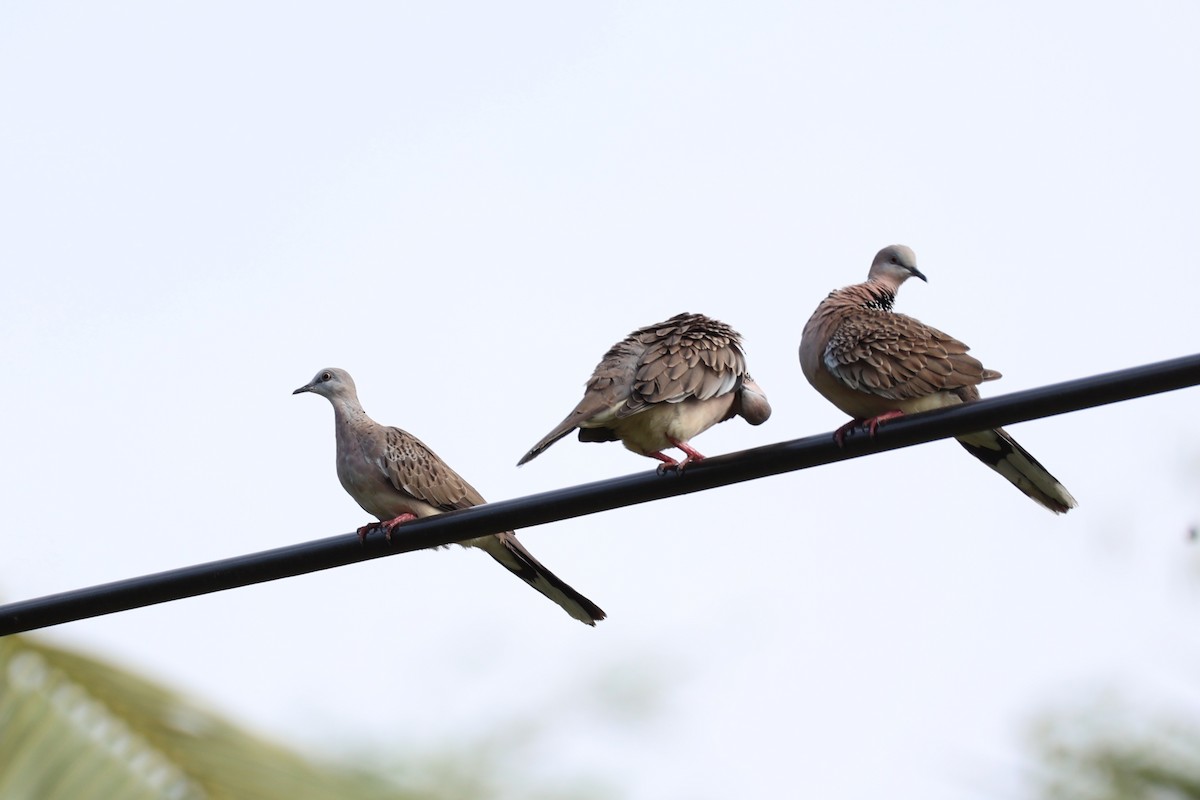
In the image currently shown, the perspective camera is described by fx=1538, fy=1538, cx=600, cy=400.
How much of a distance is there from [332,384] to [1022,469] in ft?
11.3

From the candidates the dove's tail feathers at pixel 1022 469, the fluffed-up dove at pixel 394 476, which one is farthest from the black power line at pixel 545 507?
the fluffed-up dove at pixel 394 476

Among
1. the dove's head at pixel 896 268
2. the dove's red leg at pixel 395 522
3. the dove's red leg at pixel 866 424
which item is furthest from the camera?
the dove's head at pixel 896 268

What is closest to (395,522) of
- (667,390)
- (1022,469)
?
(667,390)

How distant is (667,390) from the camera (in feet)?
20.4

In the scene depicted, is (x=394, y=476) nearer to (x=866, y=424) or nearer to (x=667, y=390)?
(x=667, y=390)

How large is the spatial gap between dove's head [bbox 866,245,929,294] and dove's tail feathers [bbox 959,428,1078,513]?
1471 millimetres

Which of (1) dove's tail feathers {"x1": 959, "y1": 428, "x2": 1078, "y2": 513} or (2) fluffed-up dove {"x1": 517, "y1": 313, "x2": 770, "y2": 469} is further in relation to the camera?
(2) fluffed-up dove {"x1": 517, "y1": 313, "x2": 770, "y2": 469}

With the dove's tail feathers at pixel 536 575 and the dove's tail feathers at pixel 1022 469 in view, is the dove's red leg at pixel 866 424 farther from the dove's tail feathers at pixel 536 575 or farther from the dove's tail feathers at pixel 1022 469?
the dove's tail feathers at pixel 536 575

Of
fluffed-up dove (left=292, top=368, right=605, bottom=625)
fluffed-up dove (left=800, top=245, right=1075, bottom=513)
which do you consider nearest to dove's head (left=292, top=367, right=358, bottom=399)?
fluffed-up dove (left=292, top=368, right=605, bottom=625)

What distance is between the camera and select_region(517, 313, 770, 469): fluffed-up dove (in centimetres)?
619

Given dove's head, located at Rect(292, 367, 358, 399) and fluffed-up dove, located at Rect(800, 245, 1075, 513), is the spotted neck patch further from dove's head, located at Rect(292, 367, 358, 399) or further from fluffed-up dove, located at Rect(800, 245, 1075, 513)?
dove's head, located at Rect(292, 367, 358, 399)

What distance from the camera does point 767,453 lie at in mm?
4281

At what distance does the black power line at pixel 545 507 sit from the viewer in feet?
12.8

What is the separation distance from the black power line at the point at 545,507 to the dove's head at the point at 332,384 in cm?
290
